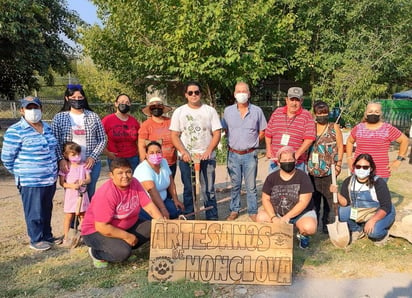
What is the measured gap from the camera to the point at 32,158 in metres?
4.25

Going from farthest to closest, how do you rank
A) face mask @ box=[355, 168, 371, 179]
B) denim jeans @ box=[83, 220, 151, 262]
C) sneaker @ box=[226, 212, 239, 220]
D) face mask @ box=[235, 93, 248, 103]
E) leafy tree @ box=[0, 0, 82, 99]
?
1. leafy tree @ box=[0, 0, 82, 99]
2. sneaker @ box=[226, 212, 239, 220]
3. face mask @ box=[235, 93, 248, 103]
4. face mask @ box=[355, 168, 371, 179]
5. denim jeans @ box=[83, 220, 151, 262]

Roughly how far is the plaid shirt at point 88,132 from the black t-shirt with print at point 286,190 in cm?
215

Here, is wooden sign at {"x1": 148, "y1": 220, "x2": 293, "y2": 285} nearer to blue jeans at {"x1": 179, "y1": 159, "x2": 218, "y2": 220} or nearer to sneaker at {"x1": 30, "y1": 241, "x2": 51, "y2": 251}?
blue jeans at {"x1": 179, "y1": 159, "x2": 218, "y2": 220}

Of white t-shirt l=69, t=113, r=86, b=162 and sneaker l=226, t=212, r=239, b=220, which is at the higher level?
white t-shirt l=69, t=113, r=86, b=162

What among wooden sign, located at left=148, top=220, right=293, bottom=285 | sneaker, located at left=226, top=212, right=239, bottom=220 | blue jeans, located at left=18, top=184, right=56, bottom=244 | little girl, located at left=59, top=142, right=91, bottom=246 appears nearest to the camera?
wooden sign, located at left=148, top=220, right=293, bottom=285

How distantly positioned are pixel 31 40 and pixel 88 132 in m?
6.03

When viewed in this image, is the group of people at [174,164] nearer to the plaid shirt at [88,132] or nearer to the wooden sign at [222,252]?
the plaid shirt at [88,132]

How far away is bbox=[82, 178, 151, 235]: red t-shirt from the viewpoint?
3.68 m

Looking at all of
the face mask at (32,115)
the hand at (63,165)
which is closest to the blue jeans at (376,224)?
the hand at (63,165)

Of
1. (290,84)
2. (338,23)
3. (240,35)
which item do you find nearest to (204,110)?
(240,35)

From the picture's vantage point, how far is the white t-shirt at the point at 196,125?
4844mm

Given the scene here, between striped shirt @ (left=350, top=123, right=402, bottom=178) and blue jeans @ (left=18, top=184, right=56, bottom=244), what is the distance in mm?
3909

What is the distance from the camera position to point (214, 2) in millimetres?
9016

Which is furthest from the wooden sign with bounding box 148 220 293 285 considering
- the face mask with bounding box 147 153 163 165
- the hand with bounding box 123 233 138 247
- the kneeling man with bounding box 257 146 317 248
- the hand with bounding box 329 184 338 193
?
the hand with bounding box 329 184 338 193
